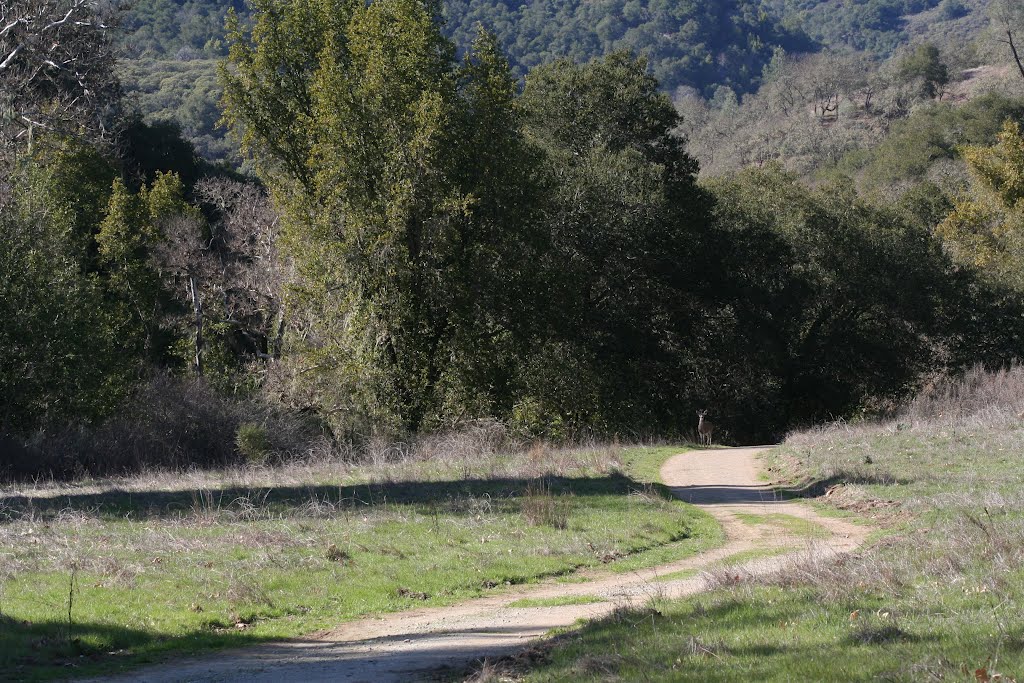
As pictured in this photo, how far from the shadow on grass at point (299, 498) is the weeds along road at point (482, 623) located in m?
3.19

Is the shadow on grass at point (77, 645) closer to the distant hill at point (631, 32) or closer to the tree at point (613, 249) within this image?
the tree at point (613, 249)

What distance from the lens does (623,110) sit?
1521 inches

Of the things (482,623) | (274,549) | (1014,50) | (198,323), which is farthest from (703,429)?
(1014,50)

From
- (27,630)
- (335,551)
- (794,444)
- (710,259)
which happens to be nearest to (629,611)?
(335,551)

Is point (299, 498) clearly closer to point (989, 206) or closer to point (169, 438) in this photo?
point (169, 438)

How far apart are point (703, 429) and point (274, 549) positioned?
2644 centimetres

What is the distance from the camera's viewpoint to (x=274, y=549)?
11938 mm

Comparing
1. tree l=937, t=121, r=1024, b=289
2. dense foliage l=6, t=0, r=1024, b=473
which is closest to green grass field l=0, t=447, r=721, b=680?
dense foliage l=6, t=0, r=1024, b=473

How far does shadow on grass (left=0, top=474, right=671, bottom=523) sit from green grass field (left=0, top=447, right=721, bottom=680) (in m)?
0.05

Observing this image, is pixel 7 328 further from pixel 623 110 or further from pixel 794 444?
pixel 623 110

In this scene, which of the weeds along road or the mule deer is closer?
the weeds along road

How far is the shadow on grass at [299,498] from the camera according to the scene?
1423 cm

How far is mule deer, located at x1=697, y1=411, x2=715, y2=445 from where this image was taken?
34812mm

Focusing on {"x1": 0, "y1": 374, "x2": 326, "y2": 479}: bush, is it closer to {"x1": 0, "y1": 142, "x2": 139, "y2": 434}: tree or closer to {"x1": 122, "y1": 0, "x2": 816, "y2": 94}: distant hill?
{"x1": 0, "y1": 142, "x2": 139, "y2": 434}: tree
